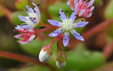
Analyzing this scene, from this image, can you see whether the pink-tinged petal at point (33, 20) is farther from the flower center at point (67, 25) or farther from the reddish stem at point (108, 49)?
the reddish stem at point (108, 49)

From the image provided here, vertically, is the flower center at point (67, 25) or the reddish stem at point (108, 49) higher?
the reddish stem at point (108, 49)

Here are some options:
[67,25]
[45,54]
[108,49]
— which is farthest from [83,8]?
[108,49]

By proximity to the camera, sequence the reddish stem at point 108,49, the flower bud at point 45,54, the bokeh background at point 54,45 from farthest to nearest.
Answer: the reddish stem at point 108,49 < the bokeh background at point 54,45 < the flower bud at point 45,54

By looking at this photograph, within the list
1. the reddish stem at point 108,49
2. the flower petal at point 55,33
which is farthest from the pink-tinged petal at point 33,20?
the reddish stem at point 108,49

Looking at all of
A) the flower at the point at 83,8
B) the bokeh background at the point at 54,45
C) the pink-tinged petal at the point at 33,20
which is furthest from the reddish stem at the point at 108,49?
the pink-tinged petal at the point at 33,20

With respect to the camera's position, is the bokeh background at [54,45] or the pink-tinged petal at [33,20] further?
the bokeh background at [54,45]

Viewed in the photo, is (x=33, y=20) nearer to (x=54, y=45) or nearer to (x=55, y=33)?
(x=55, y=33)

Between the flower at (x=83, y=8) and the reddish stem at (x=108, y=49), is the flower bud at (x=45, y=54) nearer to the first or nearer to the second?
the flower at (x=83, y=8)

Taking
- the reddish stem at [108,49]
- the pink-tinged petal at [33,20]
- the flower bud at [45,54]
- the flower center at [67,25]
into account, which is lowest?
the flower bud at [45,54]

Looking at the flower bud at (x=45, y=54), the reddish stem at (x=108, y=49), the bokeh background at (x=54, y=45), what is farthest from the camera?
the reddish stem at (x=108, y=49)
